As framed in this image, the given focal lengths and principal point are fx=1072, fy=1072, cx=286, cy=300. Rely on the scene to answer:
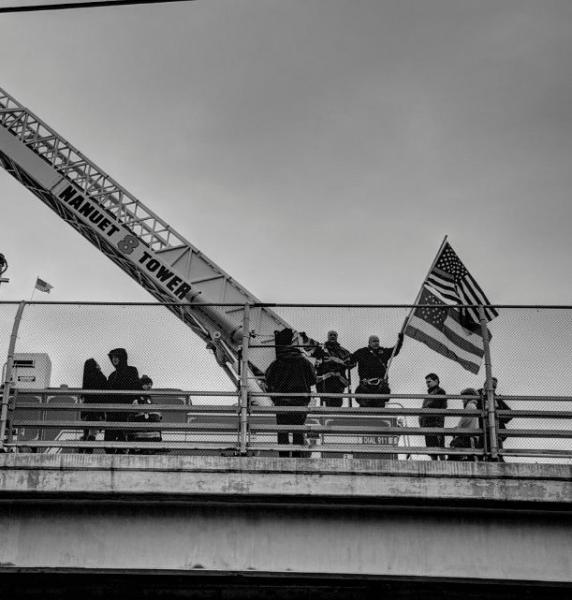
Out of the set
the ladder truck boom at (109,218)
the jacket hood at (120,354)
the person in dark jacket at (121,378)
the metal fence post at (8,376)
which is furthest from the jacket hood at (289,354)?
the ladder truck boom at (109,218)

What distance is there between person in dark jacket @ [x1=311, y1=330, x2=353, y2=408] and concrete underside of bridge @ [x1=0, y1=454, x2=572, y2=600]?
6.04 feet

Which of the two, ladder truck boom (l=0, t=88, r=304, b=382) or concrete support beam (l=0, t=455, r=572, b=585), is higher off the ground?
ladder truck boom (l=0, t=88, r=304, b=382)

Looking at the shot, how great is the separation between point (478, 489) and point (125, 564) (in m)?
3.99

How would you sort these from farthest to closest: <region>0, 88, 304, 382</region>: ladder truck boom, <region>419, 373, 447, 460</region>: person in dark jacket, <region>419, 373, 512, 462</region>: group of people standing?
<region>0, 88, 304, 382</region>: ladder truck boom < <region>419, 373, 447, 460</region>: person in dark jacket < <region>419, 373, 512, 462</region>: group of people standing

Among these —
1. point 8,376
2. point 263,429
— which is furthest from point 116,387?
point 263,429

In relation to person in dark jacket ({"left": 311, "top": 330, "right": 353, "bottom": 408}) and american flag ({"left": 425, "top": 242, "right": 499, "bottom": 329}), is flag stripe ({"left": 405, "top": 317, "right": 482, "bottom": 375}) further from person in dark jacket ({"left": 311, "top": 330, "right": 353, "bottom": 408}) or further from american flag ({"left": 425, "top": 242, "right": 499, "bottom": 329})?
american flag ({"left": 425, "top": 242, "right": 499, "bottom": 329})

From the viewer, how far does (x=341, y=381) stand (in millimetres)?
13633

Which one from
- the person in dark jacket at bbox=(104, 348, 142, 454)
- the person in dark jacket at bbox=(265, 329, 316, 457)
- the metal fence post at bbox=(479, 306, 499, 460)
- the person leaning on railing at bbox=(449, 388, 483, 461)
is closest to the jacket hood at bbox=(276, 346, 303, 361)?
the person in dark jacket at bbox=(265, 329, 316, 457)

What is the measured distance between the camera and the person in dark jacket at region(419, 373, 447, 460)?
1305cm

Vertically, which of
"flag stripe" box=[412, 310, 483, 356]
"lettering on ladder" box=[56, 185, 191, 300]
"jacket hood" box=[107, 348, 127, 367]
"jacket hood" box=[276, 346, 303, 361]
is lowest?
"jacket hood" box=[107, 348, 127, 367]

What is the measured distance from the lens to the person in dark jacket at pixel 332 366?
44.0 ft

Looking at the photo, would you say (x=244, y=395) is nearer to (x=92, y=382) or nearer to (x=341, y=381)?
(x=341, y=381)

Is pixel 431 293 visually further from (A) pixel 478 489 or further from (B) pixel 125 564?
(B) pixel 125 564

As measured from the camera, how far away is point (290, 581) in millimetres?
13547
